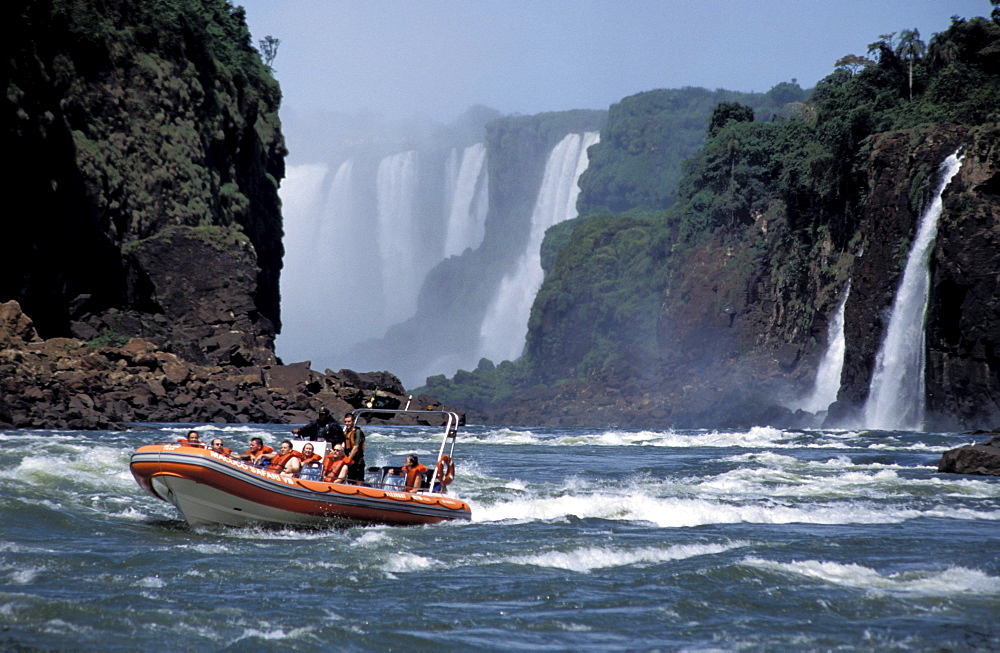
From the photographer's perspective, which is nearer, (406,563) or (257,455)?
(406,563)

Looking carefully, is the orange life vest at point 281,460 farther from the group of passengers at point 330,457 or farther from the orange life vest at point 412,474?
the orange life vest at point 412,474

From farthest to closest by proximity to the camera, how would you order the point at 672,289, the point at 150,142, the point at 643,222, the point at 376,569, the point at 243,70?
the point at 643,222 → the point at 672,289 → the point at 243,70 → the point at 150,142 → the point at 376,569

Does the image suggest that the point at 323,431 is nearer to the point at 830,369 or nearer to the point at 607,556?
the point at 607,556

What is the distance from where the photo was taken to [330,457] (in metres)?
17.7

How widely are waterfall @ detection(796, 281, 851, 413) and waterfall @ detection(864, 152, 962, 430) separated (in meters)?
12.2

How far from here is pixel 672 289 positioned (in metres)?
114

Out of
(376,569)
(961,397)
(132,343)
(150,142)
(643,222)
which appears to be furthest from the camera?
(643,222)

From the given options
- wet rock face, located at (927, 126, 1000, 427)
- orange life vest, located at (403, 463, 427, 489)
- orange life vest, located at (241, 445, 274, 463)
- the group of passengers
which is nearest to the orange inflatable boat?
the group of passengers

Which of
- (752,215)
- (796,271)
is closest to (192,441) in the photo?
(796,271)

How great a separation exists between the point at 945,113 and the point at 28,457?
52.7 meters

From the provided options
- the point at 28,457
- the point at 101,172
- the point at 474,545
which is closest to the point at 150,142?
the point at 101,172

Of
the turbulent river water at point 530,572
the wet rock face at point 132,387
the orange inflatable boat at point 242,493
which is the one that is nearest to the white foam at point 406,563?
the turbulent river water at point 530,572

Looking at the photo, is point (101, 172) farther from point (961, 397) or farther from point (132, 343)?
point (961, 397)

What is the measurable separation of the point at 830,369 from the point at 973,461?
46617mm
